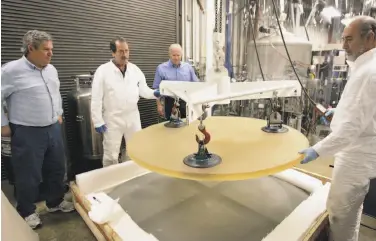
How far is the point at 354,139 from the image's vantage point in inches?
55.1

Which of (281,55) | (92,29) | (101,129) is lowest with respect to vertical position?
(101,129)

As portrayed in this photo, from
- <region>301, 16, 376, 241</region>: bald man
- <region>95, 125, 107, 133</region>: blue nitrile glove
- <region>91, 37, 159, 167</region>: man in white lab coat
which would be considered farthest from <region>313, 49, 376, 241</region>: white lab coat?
<region>95, 125, 107, 133</region>: blue nitrile glove

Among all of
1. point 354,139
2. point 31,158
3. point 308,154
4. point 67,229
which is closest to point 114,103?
point 31,158

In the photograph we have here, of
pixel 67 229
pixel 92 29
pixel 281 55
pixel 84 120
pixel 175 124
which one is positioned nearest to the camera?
pixel 175 124

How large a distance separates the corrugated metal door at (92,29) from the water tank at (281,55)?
5.19ft

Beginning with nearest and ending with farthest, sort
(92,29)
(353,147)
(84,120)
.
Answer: (353,147), (84,120), (92,29)

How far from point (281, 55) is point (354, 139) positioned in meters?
3.05

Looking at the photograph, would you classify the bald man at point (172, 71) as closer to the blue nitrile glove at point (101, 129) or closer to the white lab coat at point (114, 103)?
the white lab coat at point (114, 103)

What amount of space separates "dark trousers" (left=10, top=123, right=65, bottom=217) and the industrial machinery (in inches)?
22.6

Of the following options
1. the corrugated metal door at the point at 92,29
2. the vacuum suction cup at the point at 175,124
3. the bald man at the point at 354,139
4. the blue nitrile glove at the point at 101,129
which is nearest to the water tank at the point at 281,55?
the corrugated metal door at the point at 92,29

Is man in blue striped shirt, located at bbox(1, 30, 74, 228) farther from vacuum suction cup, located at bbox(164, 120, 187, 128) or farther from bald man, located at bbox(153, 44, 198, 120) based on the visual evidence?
Result: bald man, located at bbox(153, 44, 198, 120)

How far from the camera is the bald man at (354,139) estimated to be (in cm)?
133

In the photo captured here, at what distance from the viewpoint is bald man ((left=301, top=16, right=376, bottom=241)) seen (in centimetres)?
133

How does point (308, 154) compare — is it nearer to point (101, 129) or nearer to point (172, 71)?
point (101, 129)
